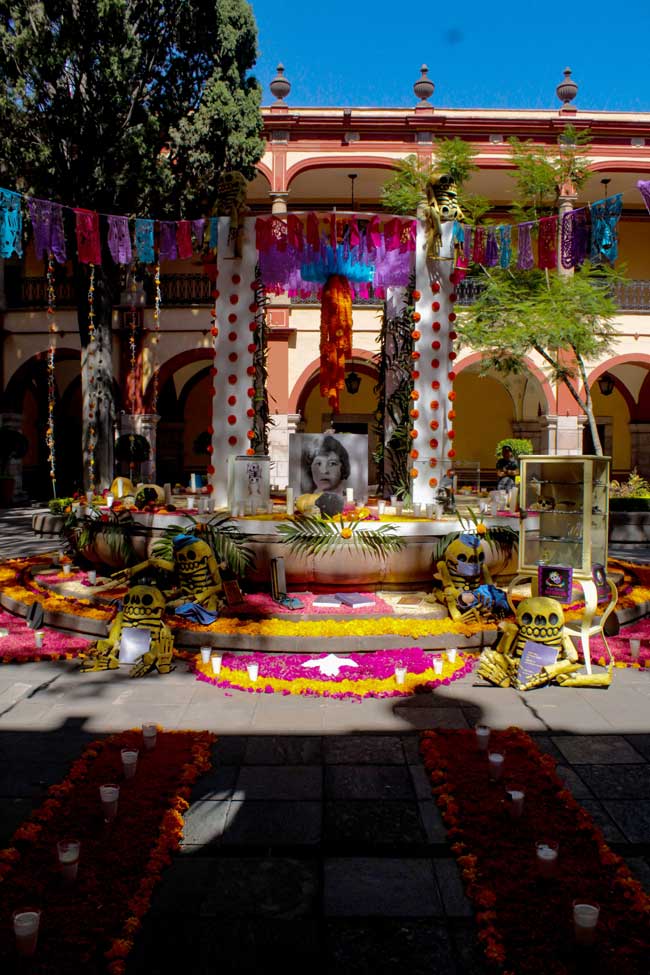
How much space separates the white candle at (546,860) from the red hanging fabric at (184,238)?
9678mm

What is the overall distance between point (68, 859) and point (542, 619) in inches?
154

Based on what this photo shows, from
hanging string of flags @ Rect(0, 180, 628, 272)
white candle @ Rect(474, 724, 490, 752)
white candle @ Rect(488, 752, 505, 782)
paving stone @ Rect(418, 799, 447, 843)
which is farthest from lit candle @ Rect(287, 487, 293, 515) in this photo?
paving stone @ Rect(418, 799, 447, 843)

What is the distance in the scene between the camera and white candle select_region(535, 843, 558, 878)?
116 inches

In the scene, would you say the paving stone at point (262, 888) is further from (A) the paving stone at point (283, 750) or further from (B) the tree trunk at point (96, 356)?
(B) the tree trunk at point (96, 356)

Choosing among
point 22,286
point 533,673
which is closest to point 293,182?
point 22,286

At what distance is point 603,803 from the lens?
3.72 meters

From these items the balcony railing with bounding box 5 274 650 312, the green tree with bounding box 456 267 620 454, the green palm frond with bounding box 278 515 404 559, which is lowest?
the green palm frond with bounding box 278 515 404 559

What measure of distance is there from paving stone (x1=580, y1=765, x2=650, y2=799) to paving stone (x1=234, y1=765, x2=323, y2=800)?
1.51 m

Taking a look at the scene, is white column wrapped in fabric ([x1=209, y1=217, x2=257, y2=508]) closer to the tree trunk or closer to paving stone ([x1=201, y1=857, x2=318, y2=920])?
the tree trunk

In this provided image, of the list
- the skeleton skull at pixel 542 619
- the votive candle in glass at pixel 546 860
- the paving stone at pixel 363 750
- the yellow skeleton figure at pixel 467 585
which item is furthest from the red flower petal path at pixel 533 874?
the yellow skeleton figure at pixel 467 585

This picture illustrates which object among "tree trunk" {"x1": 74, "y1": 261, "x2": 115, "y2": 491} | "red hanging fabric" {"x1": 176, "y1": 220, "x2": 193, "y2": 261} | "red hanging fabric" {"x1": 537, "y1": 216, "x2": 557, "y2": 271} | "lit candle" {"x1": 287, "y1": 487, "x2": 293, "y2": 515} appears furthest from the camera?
"tree trunk" {"x1": 74, "y1": 261, "x2": 115, "y2": 491}

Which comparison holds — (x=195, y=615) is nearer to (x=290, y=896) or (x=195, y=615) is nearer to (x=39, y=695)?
(x=39, y=695)

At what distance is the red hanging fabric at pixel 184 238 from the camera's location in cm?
1068

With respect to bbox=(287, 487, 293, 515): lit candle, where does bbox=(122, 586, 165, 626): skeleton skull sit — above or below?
below
